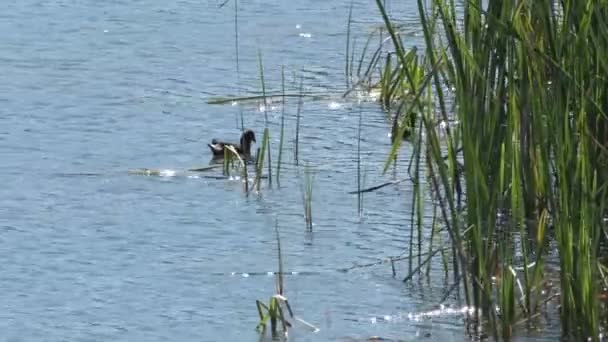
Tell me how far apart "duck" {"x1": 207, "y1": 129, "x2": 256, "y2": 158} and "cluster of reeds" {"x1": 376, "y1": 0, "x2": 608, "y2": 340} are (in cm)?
244

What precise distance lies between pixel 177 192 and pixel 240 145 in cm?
61

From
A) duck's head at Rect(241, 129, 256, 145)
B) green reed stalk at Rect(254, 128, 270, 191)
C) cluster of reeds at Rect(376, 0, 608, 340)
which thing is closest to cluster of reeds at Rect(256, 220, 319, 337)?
cluster of reeds at Rect(376, 0, 608, 340)

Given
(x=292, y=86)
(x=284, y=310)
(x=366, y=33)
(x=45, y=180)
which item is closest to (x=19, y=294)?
(x=284, y=310)

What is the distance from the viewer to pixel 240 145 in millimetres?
7383

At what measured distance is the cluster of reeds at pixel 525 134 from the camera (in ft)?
14.0

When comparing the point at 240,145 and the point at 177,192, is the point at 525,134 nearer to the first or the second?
the point at 177,192

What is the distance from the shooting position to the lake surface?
5.21m

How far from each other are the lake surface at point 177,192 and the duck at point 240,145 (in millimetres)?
124

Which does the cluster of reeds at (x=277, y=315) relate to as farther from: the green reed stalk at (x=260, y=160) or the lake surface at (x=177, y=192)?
the green reed stalk at (x=260, y=160)

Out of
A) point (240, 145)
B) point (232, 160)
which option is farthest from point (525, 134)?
point (240, 145)

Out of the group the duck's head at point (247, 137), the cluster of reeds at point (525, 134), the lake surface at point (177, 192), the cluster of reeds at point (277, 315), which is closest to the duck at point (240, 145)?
the duck's head at point (247, 137)

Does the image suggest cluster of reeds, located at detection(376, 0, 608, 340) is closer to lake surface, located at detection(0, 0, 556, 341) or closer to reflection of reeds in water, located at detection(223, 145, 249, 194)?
lake surface, located at detection(0, 0, 556, 341)

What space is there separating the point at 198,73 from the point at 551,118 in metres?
5.04

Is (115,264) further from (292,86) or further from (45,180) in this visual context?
(292,86)
